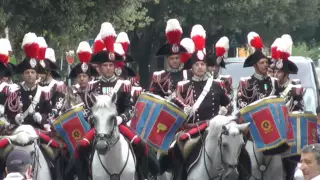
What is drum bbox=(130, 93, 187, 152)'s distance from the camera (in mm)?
16250

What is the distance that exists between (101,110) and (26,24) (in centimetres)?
1008

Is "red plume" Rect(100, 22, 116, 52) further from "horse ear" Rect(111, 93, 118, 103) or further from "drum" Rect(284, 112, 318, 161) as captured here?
"drum" Rect(284, 112, 318, 161)

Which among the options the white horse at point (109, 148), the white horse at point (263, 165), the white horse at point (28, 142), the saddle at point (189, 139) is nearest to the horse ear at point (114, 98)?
the white horse at point (109, 148)

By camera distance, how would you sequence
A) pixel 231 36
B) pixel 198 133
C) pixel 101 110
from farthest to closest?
1. pixel 231 36
2. pixel 198 133
3. pixel 101 110

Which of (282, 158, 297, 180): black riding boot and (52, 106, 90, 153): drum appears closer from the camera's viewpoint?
(52, 106, 90, 153): drum

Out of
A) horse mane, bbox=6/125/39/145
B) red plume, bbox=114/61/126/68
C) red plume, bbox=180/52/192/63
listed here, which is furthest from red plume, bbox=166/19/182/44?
horse mane, bbox=6/125/39/145

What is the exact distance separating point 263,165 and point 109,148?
123 inches

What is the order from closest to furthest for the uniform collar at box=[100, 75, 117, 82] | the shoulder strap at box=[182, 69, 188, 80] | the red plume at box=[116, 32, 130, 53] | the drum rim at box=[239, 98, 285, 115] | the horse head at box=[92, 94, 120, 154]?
the horse head at box=[92, 94, 120, 154] → the drum rim at box=[239, 98, 285, 115] → the uniform collar at box=[100, 75, 117, 82] → the shoulder strap at box=[182, 69, 188, 80] → the red plume at box=[116, 32, 130, 53]

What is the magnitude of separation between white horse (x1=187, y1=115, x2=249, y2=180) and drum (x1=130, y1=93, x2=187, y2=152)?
0.68m

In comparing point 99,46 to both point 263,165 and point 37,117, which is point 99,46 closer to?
point 37,117

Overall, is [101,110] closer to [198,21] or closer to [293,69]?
[293,69]

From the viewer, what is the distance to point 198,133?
1606 centimetres

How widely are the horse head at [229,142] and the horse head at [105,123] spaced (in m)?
1.33

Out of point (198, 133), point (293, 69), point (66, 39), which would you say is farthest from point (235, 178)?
point (66, 39)
